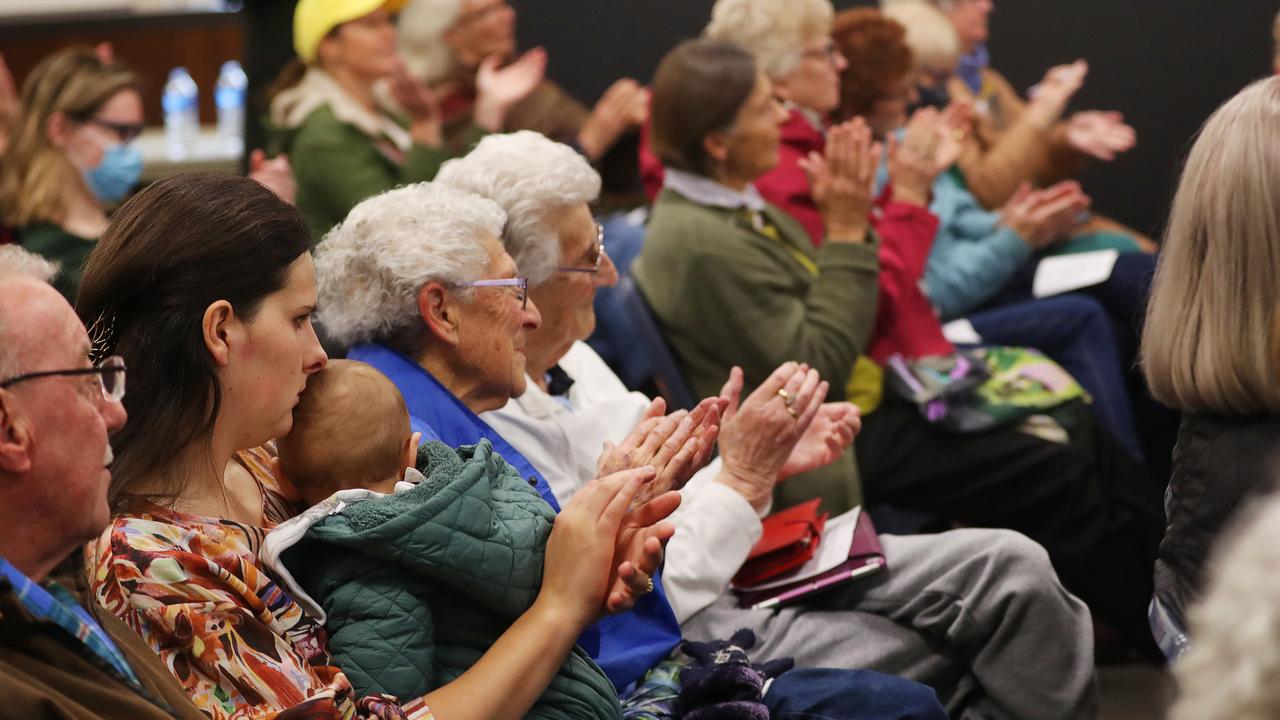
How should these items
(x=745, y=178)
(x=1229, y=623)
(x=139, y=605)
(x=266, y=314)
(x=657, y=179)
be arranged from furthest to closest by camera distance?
(x=657, y=179)
(x=745, y=178)
(x=266, y=314)
(x=139, y=605)
(x=1229, y=623)

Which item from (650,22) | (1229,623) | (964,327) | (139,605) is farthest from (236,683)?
(650,22)

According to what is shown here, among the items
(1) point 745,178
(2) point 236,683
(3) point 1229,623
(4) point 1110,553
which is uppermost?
(3) point 1229,623

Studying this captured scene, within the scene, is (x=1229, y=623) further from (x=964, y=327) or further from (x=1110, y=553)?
(x=964, y=327)

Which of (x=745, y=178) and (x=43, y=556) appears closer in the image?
(x=43, y=556)

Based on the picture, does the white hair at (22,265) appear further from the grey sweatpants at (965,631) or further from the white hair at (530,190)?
the grey sweatpants at (965,631)

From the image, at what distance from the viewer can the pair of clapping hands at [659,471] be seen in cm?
182

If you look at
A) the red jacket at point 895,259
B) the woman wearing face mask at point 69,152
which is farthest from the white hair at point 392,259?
the woman wearing face mask at point 69,152

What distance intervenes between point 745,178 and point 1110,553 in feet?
4.40

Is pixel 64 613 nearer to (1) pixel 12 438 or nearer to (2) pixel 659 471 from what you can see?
(1) pixel 12 438

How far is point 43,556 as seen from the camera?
1.43 meters

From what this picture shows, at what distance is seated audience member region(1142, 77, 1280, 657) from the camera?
7.00 ft

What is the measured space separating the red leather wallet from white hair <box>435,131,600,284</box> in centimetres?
62

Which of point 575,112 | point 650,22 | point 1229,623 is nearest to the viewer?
point 1229,623

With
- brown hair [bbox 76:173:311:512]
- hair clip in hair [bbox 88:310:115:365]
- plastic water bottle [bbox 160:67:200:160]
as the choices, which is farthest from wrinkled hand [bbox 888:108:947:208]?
plastic water bottle [bbox 160:67:200:160]
